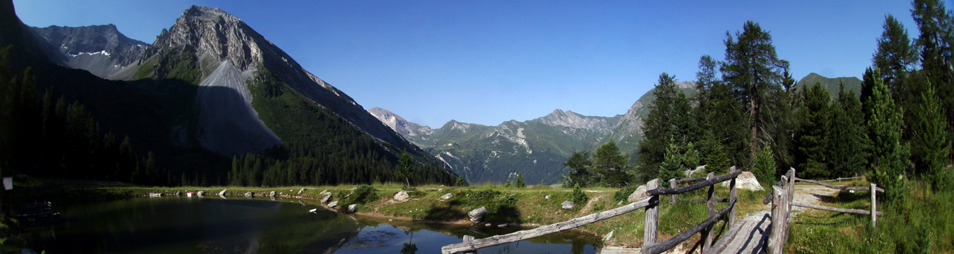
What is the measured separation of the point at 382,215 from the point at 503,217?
32.4ft

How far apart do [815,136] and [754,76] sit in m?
7.80

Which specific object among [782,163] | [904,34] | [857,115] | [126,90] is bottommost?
[782,163]

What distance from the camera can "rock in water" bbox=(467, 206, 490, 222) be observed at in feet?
88.0

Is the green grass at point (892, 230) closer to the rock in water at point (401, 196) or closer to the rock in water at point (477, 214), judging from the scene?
the rock in water at point (477, 214)

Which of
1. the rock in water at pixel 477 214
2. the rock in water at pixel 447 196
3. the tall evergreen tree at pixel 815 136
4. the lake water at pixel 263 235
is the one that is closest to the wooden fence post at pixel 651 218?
the lake water at pixel 263 235

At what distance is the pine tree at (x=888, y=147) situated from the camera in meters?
10.9

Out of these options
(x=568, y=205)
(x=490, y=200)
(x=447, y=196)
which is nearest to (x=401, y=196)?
(x=447, y=196)

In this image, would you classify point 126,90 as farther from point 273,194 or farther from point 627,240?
point 627,240

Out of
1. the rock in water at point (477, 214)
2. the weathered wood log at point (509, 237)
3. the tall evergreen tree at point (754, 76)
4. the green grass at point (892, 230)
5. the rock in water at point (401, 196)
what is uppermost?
the tall evergreen tree at point (754, 76)

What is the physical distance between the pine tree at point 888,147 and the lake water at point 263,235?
1029 centimetres

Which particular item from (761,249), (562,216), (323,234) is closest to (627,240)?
(761,249)

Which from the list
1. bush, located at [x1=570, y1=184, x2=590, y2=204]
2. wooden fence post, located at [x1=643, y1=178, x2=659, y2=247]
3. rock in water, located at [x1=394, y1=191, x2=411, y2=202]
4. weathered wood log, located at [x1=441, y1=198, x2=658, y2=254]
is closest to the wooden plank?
wooden fence post, located at [x1=643, y1=178, x2=659, y2=247]

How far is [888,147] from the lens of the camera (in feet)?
37.4

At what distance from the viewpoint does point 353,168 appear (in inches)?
3829
